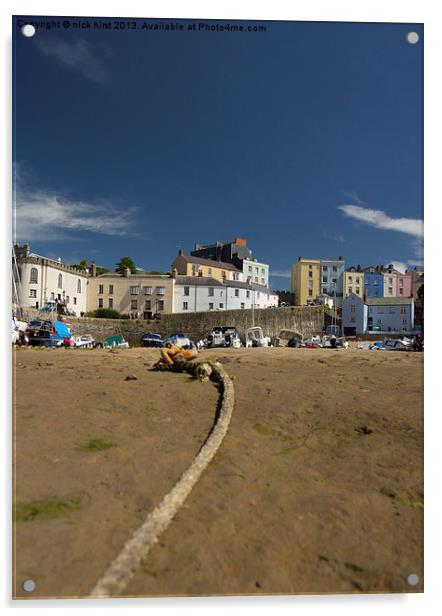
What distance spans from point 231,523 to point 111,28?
3727mm

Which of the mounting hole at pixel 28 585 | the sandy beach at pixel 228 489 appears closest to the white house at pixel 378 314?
the sandy beach at pixel 228 489

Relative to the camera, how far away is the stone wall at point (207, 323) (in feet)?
28.6

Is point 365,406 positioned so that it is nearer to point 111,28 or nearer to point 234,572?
point 234,572

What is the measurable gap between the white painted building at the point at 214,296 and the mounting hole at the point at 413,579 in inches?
297

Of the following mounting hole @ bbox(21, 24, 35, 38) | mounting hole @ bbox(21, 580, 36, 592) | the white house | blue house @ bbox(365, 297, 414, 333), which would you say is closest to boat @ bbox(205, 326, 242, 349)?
the white house

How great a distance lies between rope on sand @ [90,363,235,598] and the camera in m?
1.92

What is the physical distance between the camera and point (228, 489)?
2.59 m

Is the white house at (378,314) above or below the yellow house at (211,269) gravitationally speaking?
below

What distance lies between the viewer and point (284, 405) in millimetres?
4164

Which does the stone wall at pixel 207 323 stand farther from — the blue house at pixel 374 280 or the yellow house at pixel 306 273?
the blue house at pixel 374 280

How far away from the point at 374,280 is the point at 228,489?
4.19 m

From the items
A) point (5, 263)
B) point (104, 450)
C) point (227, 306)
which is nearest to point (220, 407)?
point (104, 450)

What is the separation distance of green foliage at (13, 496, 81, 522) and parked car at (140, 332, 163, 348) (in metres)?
7.15

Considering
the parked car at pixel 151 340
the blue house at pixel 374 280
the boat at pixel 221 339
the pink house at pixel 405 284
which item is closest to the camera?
the pink house at pixel 405 284
